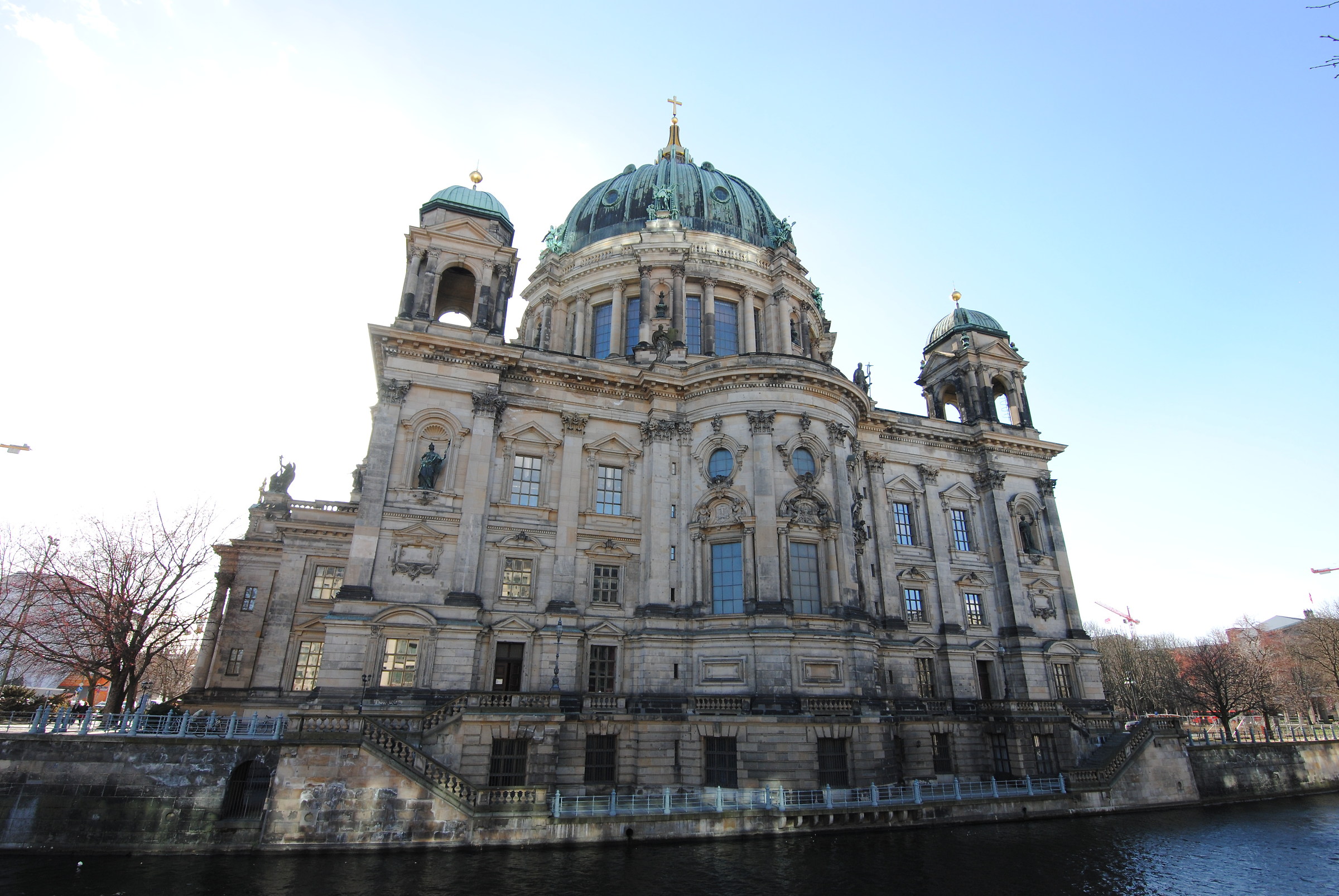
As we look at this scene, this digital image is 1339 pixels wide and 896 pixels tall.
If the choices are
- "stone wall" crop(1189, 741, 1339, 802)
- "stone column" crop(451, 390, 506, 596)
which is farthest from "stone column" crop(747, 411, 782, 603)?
"stone wall" crop(1189, 741, 1339, 802)

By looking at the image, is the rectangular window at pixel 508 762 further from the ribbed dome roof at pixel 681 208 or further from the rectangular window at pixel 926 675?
the ribbed dome roof at pixel 681 208

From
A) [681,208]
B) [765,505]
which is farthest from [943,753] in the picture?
[681,208]

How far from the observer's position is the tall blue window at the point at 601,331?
4156 cm

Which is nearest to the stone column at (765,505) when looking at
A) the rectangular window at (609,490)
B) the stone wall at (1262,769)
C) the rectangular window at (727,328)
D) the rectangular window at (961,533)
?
the rectangular window at (609,490)

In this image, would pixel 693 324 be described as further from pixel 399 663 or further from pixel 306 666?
pixel 306 666

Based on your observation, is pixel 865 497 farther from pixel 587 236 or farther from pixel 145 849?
pixel 145 849

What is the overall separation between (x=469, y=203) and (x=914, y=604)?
3046 cm

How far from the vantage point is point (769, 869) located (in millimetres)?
17703

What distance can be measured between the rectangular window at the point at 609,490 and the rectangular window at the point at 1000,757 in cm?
2119

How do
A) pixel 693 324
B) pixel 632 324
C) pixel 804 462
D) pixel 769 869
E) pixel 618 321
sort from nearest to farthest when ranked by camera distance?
pixel 769 869, pixel 804 462, pixel 618 321, pixel 693 324, pixel 632 324

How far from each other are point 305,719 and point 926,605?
29030mm

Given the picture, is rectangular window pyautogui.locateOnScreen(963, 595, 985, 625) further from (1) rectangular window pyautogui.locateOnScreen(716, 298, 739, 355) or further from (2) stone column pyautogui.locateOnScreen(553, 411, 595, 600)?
(2) stone column pyautogui.locateOnScreen(553, 411, 595, 600)

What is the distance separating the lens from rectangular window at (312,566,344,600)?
119 ft

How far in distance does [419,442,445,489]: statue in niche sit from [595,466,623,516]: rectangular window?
710 centimetres
